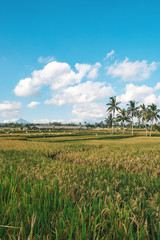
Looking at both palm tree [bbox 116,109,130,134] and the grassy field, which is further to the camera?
palm tree [bbox 116,109,130,134]

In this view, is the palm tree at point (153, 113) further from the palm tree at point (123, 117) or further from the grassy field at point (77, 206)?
the grassy field at point (77, 206)

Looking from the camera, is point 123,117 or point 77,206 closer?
point 77,206

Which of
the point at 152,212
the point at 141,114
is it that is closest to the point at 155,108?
the point at 141,114

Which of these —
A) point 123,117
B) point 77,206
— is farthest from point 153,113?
point 77,206

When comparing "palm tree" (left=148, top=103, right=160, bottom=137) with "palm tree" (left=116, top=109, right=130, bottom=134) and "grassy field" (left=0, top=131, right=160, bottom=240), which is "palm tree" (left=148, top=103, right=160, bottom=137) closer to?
"palm tree" (left=116, top=109, right=130, bottom=134)

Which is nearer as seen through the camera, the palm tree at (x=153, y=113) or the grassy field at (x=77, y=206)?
the grassy field at (x=77, y=206)

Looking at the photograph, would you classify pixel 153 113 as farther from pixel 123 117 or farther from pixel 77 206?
pixel 77 206

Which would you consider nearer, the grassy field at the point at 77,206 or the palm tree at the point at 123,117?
the grassy field at the point at 77,206

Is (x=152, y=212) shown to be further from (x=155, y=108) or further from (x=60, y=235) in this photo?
(x=155, y=108)

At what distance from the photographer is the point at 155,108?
6266 cm

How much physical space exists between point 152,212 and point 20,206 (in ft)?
6.97

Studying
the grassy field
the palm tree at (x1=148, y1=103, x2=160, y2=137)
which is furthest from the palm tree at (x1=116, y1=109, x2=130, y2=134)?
the grassy field

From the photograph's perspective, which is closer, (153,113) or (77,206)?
(77,206)

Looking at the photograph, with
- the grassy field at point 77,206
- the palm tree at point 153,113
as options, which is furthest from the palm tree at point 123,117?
the grassy field at point 77,206
